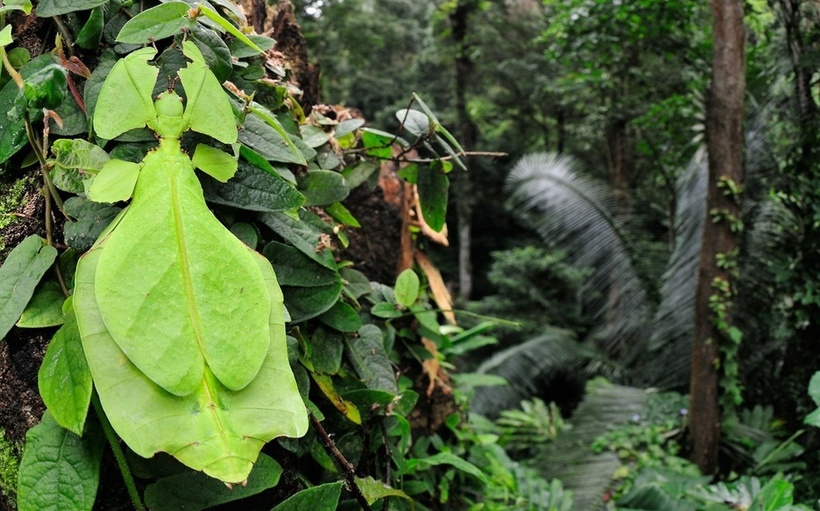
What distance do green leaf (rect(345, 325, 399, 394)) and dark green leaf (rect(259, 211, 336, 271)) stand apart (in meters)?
0.17

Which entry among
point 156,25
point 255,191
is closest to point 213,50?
point 156,25

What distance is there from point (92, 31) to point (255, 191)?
0.87 feet

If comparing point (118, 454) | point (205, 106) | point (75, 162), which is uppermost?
point (205, 106)

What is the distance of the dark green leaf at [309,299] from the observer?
2.47 ft

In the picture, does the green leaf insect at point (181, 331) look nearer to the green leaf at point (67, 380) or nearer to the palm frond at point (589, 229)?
the green leaf at point (67, 380)

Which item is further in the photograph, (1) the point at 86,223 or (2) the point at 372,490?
(2) the point at 372,490

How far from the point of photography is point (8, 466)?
0.60 metres

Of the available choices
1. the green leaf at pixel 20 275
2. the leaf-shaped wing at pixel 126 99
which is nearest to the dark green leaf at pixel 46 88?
the leaf-shaped wing at pixel 126 99

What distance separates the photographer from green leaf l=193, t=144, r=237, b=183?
2.00 ft

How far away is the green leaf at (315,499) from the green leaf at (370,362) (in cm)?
26

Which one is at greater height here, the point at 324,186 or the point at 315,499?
the point at 324,186

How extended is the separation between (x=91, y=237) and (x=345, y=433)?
42 cm

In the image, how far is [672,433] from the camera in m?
3.58

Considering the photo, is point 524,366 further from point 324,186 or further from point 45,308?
point 45,308
